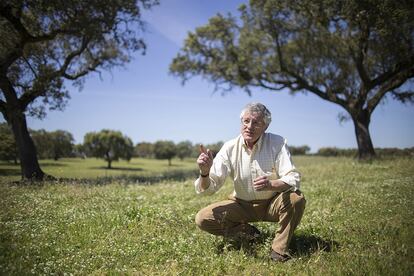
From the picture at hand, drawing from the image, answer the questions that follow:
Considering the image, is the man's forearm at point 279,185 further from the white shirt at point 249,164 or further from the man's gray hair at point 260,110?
the man's gray hair at point 260,110

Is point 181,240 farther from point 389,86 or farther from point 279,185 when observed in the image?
point 389,86

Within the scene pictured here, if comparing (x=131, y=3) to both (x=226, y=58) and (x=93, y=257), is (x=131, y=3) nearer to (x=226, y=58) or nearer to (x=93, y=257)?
(x=226, y=58)

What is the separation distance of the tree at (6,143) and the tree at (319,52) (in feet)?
50.7

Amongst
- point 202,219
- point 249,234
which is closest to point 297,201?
point 249,234

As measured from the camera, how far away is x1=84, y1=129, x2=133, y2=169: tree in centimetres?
6309

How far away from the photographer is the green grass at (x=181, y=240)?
497 centimetres

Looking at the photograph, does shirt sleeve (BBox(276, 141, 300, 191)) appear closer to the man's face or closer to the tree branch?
the man's face

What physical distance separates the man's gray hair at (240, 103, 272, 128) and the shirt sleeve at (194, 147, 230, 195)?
32.4 inches

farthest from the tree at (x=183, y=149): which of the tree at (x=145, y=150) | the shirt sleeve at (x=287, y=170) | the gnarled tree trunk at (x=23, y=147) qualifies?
the shirt sleeve at (x=287, y=170)

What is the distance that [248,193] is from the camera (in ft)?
19.1

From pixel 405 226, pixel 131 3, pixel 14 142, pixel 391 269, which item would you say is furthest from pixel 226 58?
pixel 391 269

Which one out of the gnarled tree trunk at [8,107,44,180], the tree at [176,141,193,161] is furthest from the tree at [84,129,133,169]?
the gnarled tree trunk at [8,107,44,180]

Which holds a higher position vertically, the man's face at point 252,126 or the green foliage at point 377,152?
the man's face at point 252,126

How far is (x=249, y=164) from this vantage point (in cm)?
573
